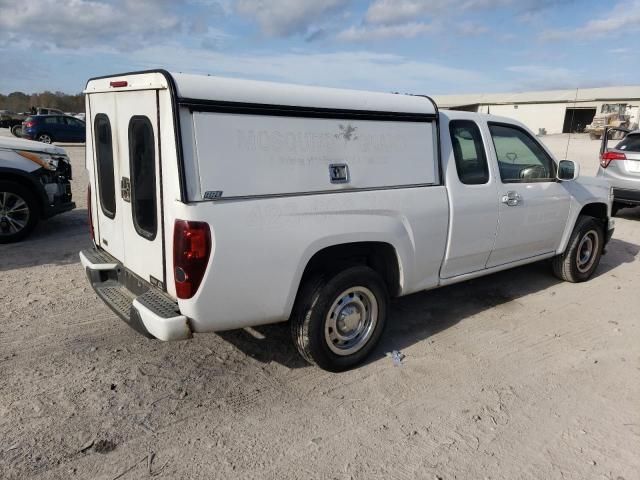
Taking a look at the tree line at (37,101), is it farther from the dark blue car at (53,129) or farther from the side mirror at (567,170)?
the side mirror at (567,170)

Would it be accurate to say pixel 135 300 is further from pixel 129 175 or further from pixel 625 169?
pixel 625 169

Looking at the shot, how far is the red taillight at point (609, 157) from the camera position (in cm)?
909

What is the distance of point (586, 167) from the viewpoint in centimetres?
1786

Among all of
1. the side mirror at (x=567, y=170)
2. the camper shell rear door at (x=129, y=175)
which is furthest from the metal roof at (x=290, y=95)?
the side mirror at (x=567, y=170)

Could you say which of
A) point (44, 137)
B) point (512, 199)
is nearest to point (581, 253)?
point (512, 199)

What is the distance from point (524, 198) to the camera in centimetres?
477

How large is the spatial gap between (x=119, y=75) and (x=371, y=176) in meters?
1.81

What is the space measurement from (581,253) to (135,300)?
16.4ft

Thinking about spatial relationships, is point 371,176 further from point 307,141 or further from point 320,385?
point 320,385

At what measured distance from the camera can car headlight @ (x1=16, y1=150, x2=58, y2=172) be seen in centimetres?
682

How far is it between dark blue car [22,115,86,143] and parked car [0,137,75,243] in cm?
1785

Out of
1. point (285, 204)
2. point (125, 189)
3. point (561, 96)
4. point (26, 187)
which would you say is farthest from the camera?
point (561, 96)

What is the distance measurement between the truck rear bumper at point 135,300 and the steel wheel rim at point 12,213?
10.5 feet

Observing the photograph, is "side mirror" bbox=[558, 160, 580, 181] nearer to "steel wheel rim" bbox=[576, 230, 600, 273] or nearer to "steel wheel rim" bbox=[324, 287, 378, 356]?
"steel wheel rim" bbox=[576, 230, 600, 273]
